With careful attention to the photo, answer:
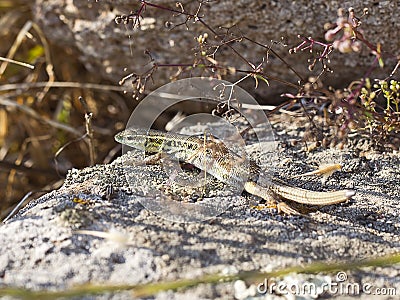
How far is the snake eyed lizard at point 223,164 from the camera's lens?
233 cm

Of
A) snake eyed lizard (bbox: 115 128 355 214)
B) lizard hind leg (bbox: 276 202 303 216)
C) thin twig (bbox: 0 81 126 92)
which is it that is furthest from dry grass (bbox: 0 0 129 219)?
lizard hind leg (bbox: 276 202 303 216)

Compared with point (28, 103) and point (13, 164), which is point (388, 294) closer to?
point (13, 164)

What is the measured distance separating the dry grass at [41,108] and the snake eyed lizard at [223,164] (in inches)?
35.5

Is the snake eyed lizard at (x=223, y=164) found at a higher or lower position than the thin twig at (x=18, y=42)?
lower

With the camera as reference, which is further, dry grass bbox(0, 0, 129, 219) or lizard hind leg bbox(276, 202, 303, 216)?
dry grass bbox(0, 0, 129, 219)

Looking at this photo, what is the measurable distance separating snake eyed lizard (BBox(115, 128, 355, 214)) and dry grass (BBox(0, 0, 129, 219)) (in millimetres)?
903

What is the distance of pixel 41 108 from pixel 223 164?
2127mm

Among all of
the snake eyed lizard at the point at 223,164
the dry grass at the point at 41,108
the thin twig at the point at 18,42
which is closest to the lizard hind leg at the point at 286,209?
the snake eyed lizard at the point at 223,164

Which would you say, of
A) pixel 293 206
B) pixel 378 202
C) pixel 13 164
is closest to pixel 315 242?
pixel 293 206

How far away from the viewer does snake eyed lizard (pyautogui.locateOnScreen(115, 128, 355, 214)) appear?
2.33 meters

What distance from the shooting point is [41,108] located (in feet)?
13.7

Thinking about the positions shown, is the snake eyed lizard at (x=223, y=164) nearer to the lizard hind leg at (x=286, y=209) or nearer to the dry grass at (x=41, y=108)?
the lizard hind leg at (x=286, y=209)

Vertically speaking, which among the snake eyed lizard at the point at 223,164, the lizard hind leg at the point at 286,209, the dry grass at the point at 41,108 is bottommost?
the lizard hind leg at the point at 286,209

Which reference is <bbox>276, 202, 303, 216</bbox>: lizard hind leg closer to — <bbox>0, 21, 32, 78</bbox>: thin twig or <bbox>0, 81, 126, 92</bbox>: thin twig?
<bbox>0, 81, 126, 92</bbox>: thin twig
